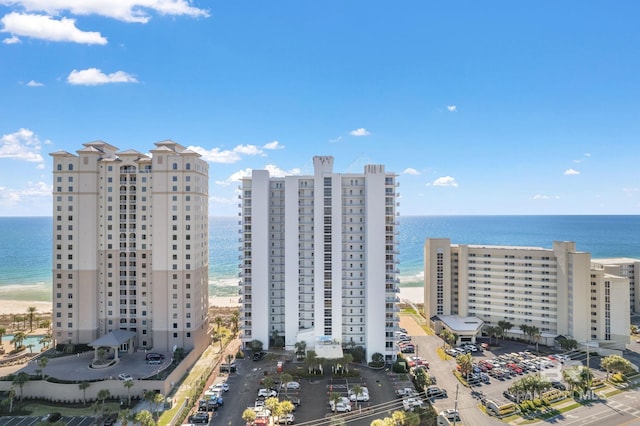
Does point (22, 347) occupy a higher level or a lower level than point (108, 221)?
lower

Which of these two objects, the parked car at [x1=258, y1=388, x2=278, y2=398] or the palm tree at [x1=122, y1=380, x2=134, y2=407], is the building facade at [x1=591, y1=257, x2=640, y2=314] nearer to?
the parked car at [x1=258, y1=388, x2=278, y2=398]

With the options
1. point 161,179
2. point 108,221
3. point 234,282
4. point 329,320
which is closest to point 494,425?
point 329,320

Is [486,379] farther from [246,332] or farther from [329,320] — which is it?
[246,332]

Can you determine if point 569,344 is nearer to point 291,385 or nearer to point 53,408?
point 291,385

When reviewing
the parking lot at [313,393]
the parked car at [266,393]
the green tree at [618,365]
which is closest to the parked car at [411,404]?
the parking lot at [313,393]

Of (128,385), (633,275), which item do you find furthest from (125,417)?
(633,275)

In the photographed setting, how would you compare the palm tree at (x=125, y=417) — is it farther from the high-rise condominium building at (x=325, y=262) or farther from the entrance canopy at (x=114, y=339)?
the high-rise condominium building at (x=325, y=262)

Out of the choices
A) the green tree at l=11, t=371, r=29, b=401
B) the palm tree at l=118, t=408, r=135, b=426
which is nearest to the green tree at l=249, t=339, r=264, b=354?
the palm tree at l=118, t=408, r=135, b=426
